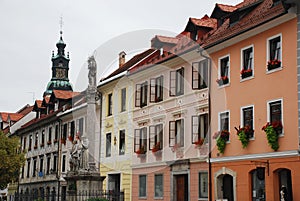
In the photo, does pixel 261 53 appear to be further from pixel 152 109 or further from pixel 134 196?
pixel 134 196

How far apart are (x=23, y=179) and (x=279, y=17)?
138 feet

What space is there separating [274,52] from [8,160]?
27.7 m

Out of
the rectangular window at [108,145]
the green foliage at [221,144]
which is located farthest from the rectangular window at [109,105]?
the green foliage at [221,144]

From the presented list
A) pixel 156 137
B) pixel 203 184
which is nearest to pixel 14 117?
pixel 156 137

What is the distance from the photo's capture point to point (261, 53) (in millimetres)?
23359

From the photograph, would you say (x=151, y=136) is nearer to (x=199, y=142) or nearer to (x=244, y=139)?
(x=199, y=142)

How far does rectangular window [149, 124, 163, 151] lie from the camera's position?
3109 centimetres

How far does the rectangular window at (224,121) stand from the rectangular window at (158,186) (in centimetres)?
634

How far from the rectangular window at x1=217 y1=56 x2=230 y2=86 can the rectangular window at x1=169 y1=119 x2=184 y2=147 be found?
4.12 metres

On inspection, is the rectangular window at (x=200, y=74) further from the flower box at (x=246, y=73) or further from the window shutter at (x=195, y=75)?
the flower box at (x=246, y=73)

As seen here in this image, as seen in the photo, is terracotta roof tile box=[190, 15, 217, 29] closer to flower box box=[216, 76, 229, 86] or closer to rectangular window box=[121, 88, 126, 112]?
flower box box=[216, 76, 229, 86]

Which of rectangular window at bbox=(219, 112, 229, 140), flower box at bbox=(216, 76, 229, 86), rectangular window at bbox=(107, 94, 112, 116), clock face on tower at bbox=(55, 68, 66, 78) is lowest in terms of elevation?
rectangular window at bbox=(219, 112, 229, 140)

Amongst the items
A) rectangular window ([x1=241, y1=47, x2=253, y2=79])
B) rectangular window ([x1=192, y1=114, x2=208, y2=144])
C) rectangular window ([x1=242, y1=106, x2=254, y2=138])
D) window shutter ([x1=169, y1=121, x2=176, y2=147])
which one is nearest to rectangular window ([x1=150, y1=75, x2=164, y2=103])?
window shutter ([x1=169, y1=121, x2=176, y2=147])

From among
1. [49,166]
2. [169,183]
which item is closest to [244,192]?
[169,183]
